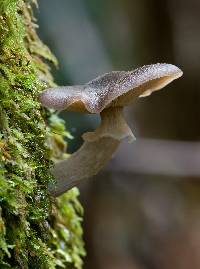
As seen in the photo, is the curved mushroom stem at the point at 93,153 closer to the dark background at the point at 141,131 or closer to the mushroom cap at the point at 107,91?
the mushroom cap at the point at 107,91

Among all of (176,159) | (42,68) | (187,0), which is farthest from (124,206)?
(42,68)

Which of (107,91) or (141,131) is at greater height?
(107,91)

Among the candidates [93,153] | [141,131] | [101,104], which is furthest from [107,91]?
[141,131]

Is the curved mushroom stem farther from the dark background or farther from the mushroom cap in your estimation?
the dark background

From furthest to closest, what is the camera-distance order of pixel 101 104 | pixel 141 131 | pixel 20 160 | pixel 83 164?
pixel 141 131, pixel 83 164, pixel 101 104, pixel 20 160

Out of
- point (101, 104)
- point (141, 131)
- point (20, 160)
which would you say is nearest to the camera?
point (20, 160)

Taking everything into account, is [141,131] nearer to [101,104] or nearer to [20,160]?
[101,104]

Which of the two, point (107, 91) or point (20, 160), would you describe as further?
point (107, 91)
